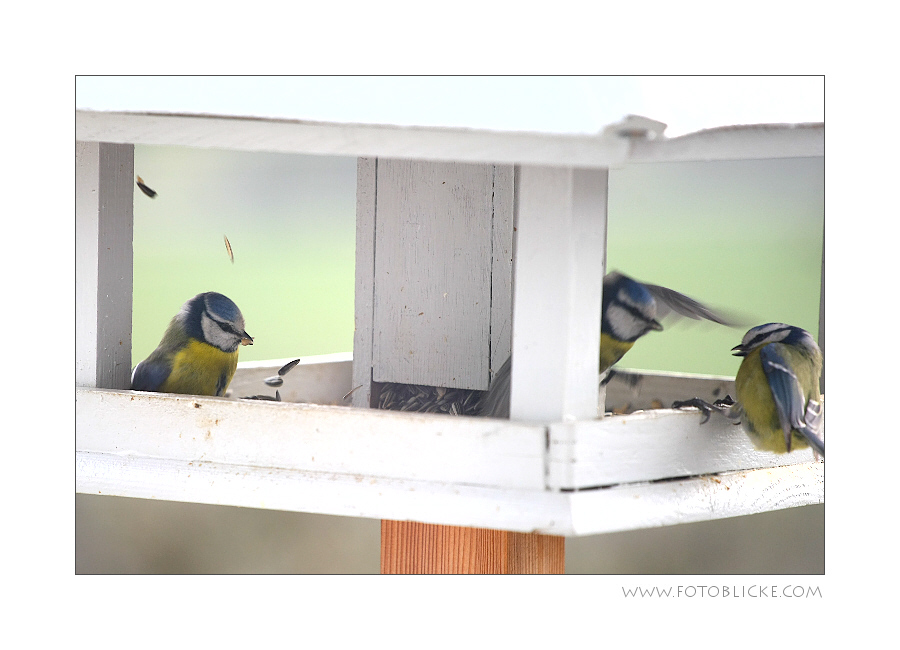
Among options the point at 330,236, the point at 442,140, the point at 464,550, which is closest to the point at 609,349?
the point at 464,550

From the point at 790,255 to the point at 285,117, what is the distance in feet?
6.48

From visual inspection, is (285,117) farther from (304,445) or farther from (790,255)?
(790,255)

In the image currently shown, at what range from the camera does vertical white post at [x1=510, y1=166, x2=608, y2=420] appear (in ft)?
3.68

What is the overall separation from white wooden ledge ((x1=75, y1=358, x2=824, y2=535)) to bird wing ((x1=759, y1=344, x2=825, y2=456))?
3.4 inches

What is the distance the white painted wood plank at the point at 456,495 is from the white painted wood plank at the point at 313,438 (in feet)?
0.05

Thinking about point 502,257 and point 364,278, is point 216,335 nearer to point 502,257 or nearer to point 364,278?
point 364,278

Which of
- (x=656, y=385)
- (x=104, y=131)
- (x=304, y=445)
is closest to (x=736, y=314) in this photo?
(x=656, y=385)

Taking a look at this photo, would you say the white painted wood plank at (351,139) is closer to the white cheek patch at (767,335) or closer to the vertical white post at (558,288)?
the vertical white post at (558,288)

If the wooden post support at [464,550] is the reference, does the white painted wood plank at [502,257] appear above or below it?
above

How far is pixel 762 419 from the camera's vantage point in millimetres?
1370

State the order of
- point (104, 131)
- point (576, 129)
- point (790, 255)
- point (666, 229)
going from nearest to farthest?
point (576, 129) < point (104, 131) < point (790, 255) < point (666, 229)

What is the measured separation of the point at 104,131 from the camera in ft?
3.87

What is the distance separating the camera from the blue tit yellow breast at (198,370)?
1.58m

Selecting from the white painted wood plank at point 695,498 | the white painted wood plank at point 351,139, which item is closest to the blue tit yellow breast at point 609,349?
the white painted wood plank at point 695,498
